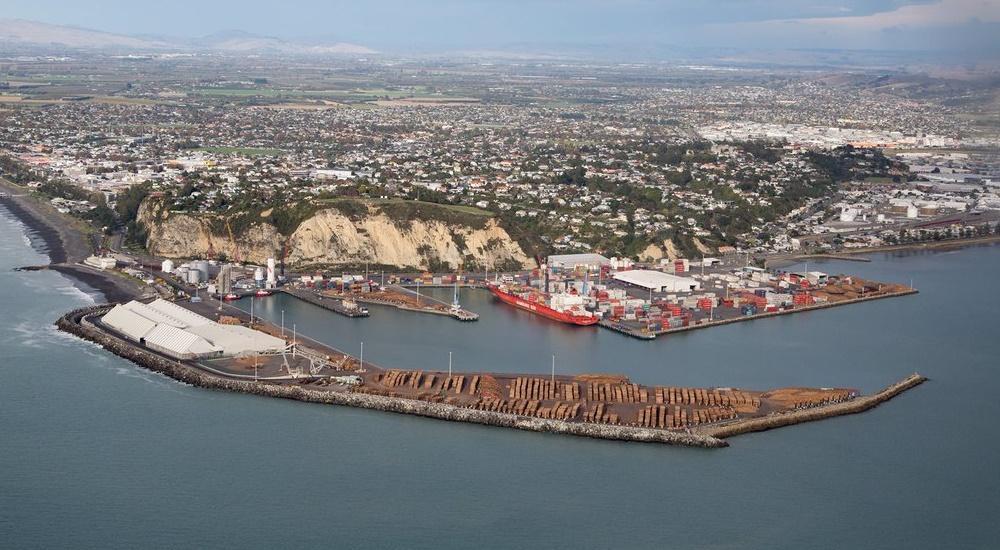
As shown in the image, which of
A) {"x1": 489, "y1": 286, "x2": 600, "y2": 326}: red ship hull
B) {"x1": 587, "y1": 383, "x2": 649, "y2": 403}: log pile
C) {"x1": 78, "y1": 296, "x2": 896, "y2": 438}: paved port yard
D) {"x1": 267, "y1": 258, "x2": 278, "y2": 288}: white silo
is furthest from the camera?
{"x1": 267, "y1": 258, "x2": 278, "y2": 288}: white silo

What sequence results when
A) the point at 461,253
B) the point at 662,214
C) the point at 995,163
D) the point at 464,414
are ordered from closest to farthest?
the point at 464,414 → the point at 461,253 → the point at 662,214 → the point at 995,163

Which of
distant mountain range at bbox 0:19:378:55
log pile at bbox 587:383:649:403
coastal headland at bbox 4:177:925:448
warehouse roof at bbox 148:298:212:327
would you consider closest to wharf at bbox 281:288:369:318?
warehouse roof at bbox 148:298:212:327

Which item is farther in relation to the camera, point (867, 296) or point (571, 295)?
point (867, 296)

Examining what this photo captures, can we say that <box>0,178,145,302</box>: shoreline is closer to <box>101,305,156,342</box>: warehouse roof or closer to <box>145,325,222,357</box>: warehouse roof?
<box>101,305,156,342</box>: warehouse roof

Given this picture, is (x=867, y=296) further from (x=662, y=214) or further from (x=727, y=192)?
(x=727, y=192)

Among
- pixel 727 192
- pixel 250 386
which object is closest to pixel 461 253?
pixel 250 386
